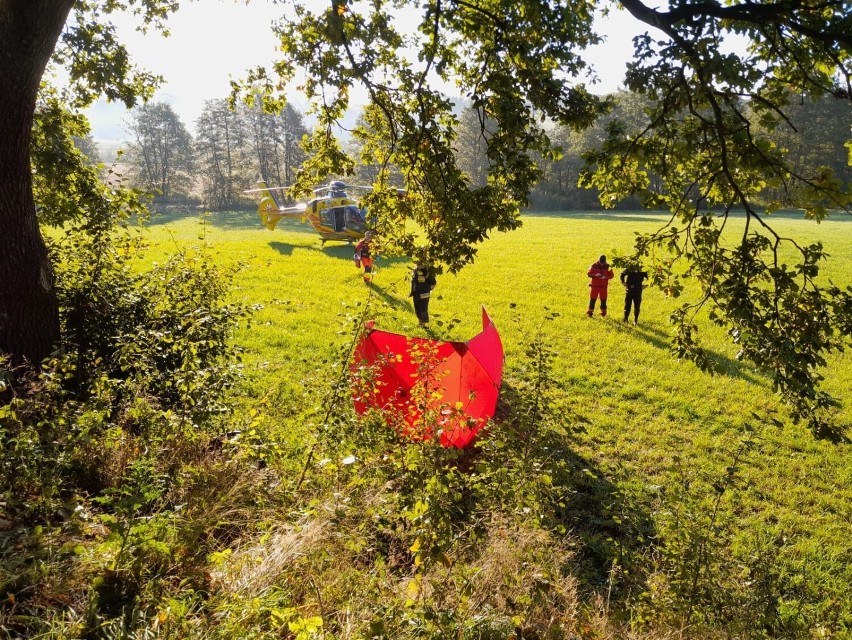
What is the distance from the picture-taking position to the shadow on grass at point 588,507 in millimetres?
4090

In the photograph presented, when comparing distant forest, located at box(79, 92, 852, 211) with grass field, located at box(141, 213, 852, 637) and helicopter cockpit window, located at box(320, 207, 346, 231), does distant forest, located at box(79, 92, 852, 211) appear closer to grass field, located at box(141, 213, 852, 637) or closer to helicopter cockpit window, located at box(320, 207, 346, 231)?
helicopter cockpit window, located at box(320, 207, 346, 231)

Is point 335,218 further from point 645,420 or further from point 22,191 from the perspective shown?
point 22,191

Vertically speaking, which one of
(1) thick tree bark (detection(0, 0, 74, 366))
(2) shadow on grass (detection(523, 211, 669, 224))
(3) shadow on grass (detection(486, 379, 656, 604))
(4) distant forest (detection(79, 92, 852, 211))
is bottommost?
(3) shadow on grass (detection(486, 379, 656, 604))

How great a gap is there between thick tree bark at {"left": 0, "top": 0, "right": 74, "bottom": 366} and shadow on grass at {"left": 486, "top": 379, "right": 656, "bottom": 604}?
4.56 m

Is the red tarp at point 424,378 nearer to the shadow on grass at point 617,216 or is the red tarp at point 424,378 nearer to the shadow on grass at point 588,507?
the shadow on grass at point 588,507

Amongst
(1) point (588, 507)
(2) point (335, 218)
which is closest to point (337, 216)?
(2) point (335, 218)

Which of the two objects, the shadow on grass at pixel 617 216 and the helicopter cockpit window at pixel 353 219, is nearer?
the helicopter cockpit window at pixel 353 219

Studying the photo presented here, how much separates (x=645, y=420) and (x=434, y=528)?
18.1 ft

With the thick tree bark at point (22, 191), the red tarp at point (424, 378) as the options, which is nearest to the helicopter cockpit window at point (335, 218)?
the red tarp at point (424, 378)

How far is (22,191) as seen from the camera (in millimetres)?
4301

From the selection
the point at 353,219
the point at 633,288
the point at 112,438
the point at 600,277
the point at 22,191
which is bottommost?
the point at 112,438

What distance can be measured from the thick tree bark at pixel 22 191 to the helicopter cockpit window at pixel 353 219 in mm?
17008

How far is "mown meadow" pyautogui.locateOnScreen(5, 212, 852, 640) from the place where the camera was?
8.40ft

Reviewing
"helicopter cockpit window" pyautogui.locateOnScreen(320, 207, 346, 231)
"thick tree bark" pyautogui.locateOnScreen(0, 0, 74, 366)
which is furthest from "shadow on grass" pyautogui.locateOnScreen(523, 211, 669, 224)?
"thick tree bark" pyautogui.locateOnScreen(0, 0, 74, 366)
